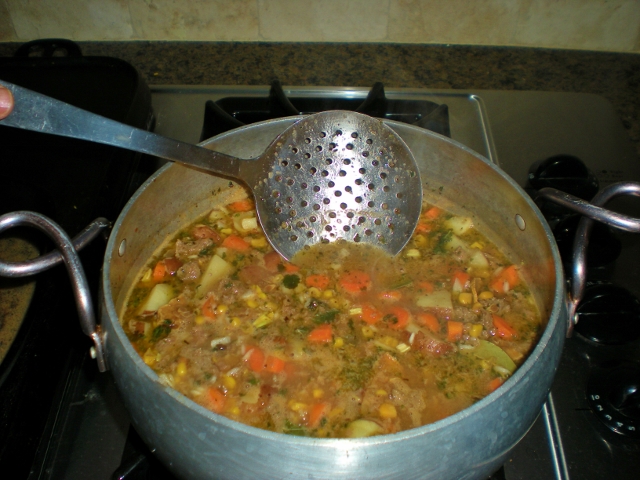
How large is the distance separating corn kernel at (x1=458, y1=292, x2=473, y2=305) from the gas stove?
38 centimetres

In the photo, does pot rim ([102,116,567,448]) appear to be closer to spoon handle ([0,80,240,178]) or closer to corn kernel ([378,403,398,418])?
spoon handle ([0,80,240,178])

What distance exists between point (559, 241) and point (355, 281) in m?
0.78

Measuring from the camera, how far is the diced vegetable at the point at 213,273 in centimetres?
180

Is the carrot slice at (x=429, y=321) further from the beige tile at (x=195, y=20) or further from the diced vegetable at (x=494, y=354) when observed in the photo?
the beige tile at (x=195, y=20)

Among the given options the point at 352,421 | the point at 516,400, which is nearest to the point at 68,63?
the point at 352,421

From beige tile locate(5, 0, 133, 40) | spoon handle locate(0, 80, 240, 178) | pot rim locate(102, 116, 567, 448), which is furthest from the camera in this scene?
beige tile locate(5, 0, 133, 40)

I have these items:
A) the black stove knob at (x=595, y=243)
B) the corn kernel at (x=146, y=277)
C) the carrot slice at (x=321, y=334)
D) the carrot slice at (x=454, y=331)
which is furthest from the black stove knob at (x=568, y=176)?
the corn kernel at (x=146, y=277)

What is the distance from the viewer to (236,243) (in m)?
1.95

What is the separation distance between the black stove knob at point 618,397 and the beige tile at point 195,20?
2400 mm

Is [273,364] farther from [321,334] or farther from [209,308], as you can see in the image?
[209,308]

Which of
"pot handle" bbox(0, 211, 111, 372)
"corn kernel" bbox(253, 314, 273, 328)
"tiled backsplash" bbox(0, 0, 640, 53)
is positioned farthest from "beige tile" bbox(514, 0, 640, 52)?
"pot handle" bbox(0, 211, 111, 372)

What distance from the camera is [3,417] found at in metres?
1.43

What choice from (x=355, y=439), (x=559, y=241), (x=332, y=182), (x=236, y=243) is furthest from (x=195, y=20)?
(x=355, y=439)

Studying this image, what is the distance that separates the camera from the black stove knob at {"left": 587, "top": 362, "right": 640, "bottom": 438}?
1.58 meters
